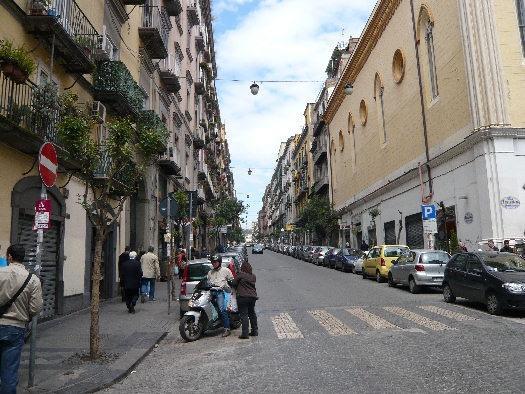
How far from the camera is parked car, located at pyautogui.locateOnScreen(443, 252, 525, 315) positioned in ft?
36.8

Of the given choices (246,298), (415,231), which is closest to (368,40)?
(415,231)

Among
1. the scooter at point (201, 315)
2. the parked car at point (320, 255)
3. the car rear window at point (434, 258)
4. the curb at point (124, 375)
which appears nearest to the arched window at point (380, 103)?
the parked car at point (320, 255)

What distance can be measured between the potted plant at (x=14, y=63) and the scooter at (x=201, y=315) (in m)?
5.47

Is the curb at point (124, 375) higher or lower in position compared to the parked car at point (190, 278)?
lower

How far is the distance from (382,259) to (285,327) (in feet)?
41.2

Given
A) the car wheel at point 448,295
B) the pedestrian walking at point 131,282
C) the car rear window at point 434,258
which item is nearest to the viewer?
the pedestrian walking at point 131,282

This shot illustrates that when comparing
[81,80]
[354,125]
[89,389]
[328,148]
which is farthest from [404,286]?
[328,148]

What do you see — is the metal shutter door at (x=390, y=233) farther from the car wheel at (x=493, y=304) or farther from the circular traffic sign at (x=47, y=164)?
the circular traffic sign at (x=47, y=164)

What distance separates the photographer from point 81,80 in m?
14.1

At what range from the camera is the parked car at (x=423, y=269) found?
1684 centimetres

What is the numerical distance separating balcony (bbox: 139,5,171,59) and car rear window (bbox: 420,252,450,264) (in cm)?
1407

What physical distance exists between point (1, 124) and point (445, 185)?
70.6 ft

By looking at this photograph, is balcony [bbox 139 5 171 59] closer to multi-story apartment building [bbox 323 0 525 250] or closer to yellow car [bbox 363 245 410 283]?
multi-story apartment building [bbox 323 0 525 250]

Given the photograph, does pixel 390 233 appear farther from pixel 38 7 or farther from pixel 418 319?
pixel 38 7
